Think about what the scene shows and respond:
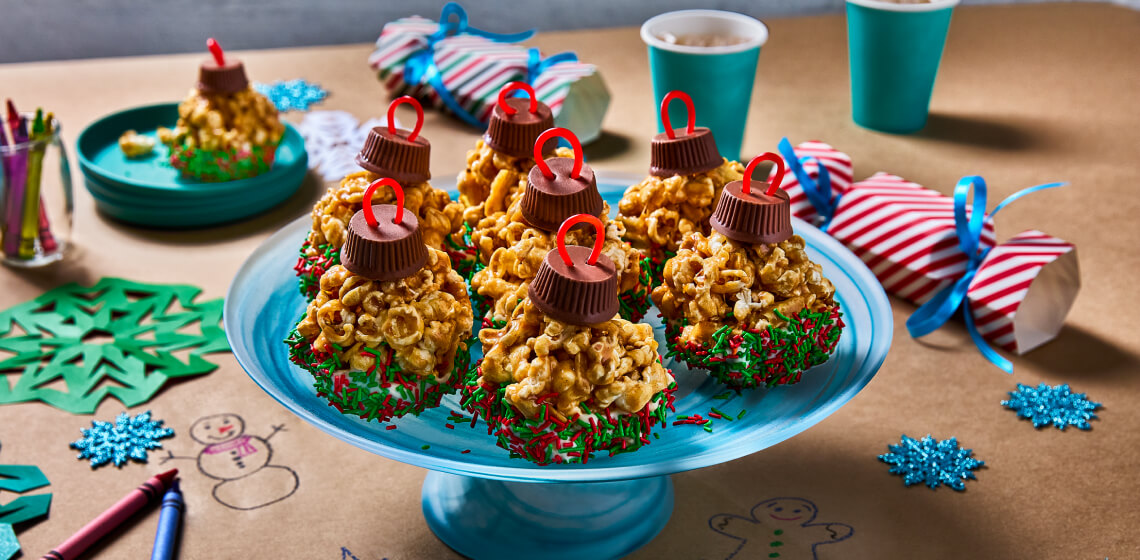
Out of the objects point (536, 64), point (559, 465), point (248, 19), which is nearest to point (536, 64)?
point (536, 64)

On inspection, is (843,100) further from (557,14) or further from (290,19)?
(290,19)

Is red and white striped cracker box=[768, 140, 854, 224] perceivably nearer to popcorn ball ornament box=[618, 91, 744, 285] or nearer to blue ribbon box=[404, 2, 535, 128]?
popcorn ball ornament box=[618, 91, 744, 285]

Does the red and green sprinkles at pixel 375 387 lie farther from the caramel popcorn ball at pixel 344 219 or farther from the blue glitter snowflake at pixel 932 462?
the blue glitter snowflake at pixel 932 462

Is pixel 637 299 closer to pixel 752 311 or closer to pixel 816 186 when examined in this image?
pixel 752 311

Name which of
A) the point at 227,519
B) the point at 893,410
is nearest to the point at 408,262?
the point at 227,519

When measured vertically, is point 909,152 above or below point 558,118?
below

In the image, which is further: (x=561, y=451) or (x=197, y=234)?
(x=197, y=234)

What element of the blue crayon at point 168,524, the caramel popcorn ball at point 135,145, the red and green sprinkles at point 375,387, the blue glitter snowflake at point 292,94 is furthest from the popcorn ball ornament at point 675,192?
the blue glitter snowflake at point 292,94
